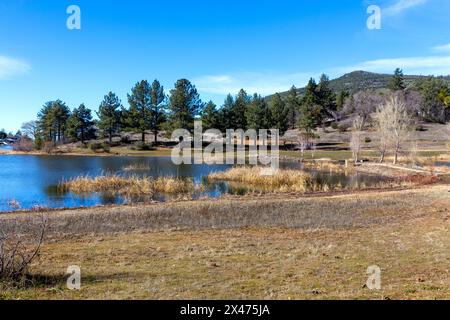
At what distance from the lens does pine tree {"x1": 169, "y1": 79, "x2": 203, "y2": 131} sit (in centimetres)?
8106

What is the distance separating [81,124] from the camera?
288 feet

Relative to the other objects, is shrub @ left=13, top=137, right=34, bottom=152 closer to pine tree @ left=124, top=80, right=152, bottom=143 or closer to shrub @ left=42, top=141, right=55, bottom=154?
shrub @ left=42, top=141, right=55, bottom=154

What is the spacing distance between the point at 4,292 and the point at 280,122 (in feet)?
262

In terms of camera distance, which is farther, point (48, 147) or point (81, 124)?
point (81, 124)

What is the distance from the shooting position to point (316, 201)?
21.3m

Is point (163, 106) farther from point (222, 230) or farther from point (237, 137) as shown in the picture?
point (222, 230)

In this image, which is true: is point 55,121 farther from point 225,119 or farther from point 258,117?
point 258,117

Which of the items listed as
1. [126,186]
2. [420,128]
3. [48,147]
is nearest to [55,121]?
[48,147]

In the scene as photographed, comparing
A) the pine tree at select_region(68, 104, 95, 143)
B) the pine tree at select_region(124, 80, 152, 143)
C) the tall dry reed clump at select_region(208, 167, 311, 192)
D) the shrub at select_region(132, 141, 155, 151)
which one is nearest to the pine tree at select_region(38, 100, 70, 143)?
the pine tree at select_region(68, 104, 95, 143)

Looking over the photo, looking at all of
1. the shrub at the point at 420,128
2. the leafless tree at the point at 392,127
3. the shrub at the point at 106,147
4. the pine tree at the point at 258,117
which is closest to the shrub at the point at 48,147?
the shrub at the point at 106,147

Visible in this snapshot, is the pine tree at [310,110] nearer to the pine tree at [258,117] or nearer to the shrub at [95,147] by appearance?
the pine tree at [258,117]

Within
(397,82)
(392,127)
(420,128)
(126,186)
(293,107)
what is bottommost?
(126,186)

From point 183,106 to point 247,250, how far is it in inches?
→ 2849
